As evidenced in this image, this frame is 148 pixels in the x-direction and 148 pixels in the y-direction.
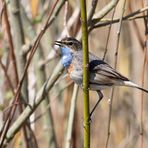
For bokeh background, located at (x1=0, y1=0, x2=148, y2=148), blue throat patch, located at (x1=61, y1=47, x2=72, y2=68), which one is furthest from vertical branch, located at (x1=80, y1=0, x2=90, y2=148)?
bokeh background, located at (x1=0, y1=0, x2=148, y2=148)

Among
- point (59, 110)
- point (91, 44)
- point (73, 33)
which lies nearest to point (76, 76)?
point (73, 33)

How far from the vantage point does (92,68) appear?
271 cm

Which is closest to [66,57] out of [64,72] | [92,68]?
[92,68]

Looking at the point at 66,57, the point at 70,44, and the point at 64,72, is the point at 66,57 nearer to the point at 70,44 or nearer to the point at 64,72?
the point at 70,44

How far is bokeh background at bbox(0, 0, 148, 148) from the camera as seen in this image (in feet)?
11.4

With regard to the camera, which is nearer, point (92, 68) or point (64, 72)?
point (92, 68)

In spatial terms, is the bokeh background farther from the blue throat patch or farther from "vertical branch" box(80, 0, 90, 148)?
"vertical branch" box(80, 0, 90, 148)

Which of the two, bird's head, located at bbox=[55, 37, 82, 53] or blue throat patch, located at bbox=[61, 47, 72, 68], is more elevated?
bird's head, located at bbox=[55, 37, 82, 53]

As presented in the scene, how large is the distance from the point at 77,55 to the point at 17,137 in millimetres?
1315

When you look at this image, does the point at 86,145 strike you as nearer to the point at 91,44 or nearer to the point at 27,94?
the point at 27,94

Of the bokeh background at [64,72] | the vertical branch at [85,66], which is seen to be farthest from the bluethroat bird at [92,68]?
the vertical branch at [85,66]

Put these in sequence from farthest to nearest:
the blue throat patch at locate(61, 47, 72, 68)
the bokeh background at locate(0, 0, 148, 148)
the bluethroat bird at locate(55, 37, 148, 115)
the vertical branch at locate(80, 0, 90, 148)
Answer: the bokeh background at locate(0, 0, 148, 148) → the blue throat patch at locate(61, 47, 72, 68) → the bluethroat bird at locate(55, 37, 148, 115) → the vertical branch at locate(80, 0, 90, 148)

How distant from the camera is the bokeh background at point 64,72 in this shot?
3473mm

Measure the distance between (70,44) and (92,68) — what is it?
221 mm
